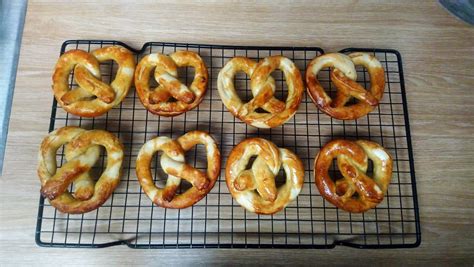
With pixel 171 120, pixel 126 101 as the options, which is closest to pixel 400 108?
pixel 171 120

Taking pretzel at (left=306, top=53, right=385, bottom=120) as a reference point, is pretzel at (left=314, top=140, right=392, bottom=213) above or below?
below

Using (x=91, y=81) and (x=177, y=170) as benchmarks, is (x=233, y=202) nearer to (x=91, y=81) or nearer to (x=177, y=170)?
(x=177, y=170)

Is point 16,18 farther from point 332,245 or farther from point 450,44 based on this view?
point 450,44

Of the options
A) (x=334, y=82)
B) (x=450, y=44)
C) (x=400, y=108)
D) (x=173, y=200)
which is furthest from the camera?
(x=450, y=44)

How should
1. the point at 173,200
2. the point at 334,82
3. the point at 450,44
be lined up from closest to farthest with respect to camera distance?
1. the point at 173,200
2. the point at 334,82
3. the point at 450,44

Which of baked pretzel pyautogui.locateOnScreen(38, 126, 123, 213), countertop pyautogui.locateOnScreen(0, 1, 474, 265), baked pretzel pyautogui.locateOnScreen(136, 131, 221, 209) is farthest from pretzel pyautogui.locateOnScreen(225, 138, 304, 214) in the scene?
baked pretzel pyautogui.locateOnScreen(38, 126, 123, 213)

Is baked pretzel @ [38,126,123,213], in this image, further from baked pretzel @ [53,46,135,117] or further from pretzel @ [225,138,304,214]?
pretzel @ [225,138,304,214]
